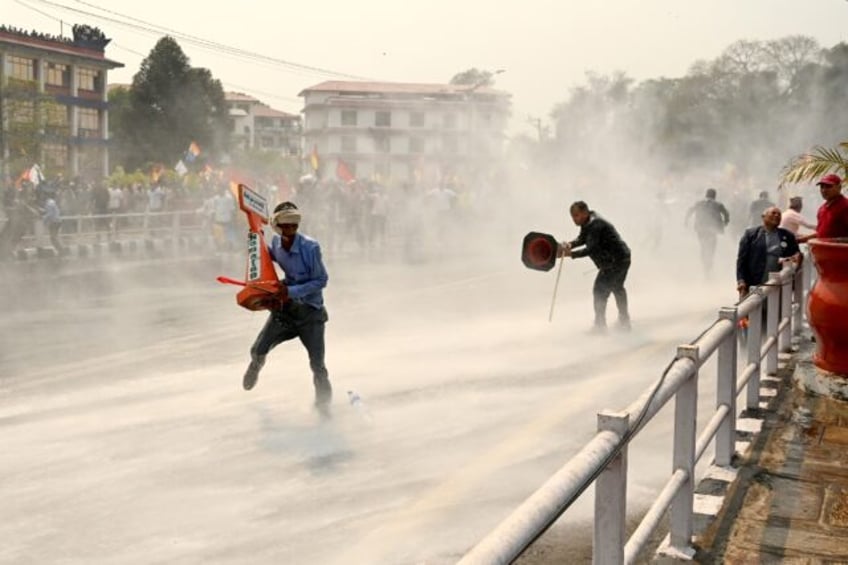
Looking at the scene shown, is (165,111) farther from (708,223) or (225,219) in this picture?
(708,223)

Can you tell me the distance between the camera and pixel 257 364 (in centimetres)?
787

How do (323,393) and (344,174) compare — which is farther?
(344,174)

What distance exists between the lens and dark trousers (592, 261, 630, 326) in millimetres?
11672

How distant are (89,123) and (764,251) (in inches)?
2918

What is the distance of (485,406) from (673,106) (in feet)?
201

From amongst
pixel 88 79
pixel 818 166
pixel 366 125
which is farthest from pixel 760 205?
pixel 366 125

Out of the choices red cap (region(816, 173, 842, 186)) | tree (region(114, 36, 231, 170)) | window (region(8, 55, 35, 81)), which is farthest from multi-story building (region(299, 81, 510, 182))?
red cap (region(816, 173, 842, 186))

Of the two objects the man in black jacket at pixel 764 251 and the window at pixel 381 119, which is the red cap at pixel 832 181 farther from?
the window at pixel 381 119

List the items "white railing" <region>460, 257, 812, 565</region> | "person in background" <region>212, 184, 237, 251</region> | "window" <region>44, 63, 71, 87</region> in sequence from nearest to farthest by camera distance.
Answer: "white railing" <region>460, 257, 812, 565</region> → "person in background" <region>212, 184, 237, 251</region> → "window" <region>44, 63, 71, 87</region>

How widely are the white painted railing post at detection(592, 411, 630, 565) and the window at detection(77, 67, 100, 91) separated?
78.0m

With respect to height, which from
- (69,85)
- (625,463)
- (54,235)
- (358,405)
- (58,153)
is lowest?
(358,405)

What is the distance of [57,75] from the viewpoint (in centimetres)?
7388

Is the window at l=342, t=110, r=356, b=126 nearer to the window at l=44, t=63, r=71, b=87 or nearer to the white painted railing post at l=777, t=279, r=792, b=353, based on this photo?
the window at l=44, t=63, r=71, b=87

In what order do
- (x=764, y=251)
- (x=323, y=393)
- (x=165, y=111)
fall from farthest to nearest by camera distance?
(x=165, y=111), (x=764, y=251), (x=323, y=393)
